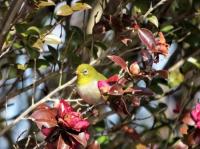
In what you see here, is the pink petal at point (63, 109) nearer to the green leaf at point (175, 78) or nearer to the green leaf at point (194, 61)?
the green leaf at point (194, 61)

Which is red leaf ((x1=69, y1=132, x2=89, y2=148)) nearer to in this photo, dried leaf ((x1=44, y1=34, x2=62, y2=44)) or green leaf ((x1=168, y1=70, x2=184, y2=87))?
dried leaf ((x1=44, y1=34, x2=62, y2=44))

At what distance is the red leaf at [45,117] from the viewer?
60.1 inches

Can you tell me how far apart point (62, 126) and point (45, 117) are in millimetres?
54

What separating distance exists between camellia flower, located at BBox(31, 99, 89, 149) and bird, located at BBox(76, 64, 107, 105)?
34 cm

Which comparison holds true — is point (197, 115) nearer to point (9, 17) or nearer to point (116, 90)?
point (116, 90)

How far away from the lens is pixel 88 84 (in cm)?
210

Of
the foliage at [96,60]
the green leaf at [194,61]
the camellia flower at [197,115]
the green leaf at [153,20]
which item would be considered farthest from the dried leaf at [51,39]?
the green leaf at [194,61]

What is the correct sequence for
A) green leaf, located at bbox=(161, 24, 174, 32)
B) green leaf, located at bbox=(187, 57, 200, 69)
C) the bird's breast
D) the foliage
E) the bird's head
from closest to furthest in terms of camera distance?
the foliage, the bird's breast, the bird's head, green leaf, located at bbox=(161, 24, 174, 32), green leaf, located at bbox=(187, 57, 200, 69)

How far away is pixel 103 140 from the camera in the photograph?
287 centimetres

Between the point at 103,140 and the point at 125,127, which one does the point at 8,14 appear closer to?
the point at 125,127

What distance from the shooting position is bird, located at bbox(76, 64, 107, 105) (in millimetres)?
1914

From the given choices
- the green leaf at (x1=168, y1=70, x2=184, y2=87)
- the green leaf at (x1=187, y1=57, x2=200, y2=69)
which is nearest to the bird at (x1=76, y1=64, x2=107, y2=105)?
the green leaf at (x1=187, y1=57, x2=200, y2=69)

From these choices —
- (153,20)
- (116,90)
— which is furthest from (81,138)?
(153,20)

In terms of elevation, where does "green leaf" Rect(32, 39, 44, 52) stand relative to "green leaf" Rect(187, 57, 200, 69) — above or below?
above
